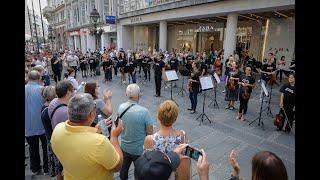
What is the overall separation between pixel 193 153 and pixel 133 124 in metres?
1.70

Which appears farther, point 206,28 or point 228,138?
point 206,28

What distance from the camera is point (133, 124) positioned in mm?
3807

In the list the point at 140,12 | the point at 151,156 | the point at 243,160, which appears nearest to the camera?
the point at 151,156

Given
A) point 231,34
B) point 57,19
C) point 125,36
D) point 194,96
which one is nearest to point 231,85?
point 194,96

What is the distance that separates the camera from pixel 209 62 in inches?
804

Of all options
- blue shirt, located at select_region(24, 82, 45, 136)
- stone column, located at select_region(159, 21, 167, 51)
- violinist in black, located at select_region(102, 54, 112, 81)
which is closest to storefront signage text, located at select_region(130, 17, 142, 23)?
stone column, located at select_region(159, 21, 167, 51)

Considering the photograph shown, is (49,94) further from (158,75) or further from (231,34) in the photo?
(231,34)

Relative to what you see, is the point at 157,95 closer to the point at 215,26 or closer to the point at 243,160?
the point at 243,160

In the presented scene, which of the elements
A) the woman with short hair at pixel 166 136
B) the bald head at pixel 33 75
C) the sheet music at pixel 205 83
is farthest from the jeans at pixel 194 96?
the woman with short hair at pixel 166 136

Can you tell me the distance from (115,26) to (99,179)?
3276 cm

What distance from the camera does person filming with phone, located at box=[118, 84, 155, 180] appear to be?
12.5 feet

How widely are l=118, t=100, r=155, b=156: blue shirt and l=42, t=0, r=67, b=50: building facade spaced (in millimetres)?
57589

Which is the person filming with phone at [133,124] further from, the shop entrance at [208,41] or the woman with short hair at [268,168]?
the shop entrance at [208,41]
